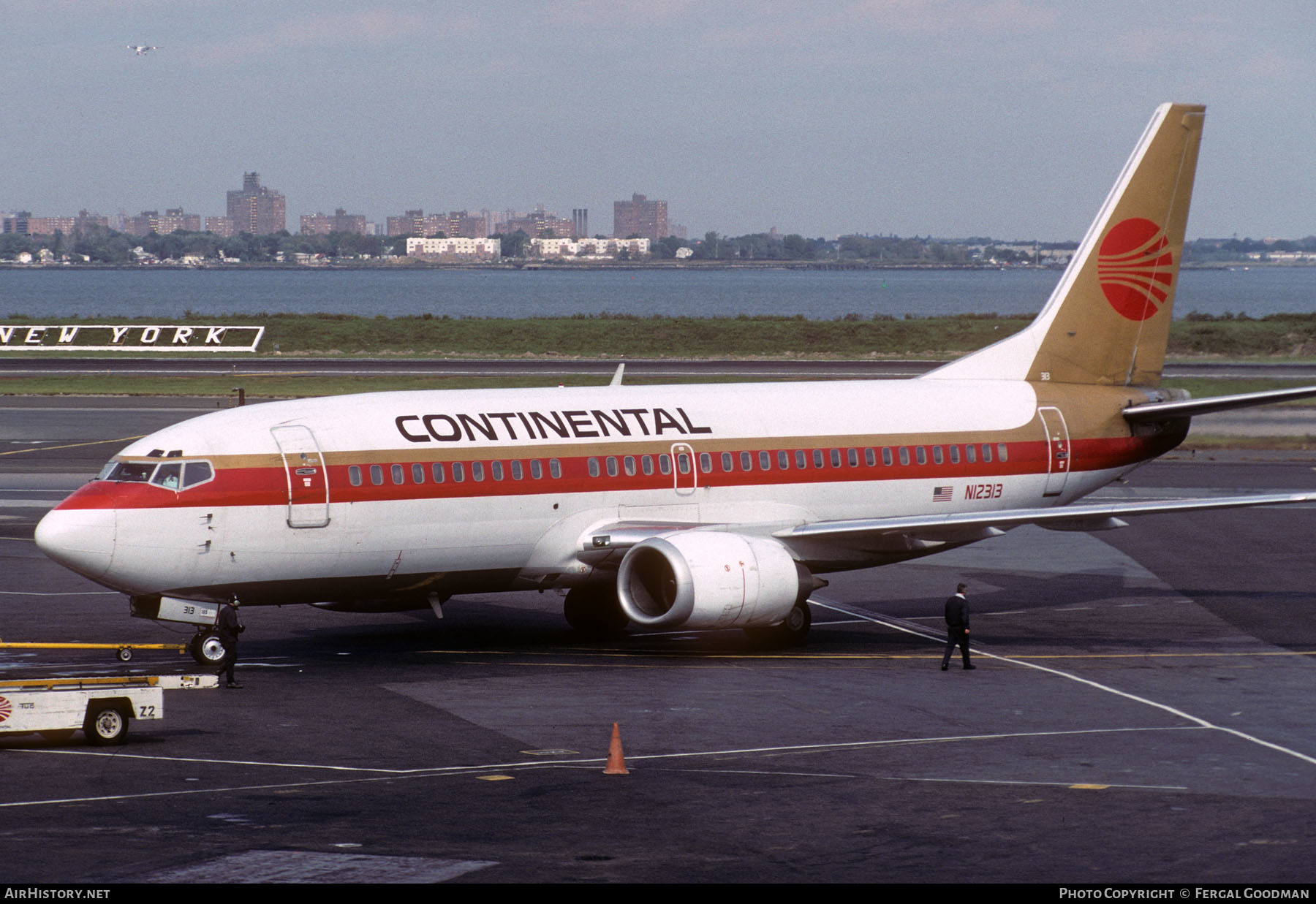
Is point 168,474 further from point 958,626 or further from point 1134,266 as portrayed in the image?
point 1134,266

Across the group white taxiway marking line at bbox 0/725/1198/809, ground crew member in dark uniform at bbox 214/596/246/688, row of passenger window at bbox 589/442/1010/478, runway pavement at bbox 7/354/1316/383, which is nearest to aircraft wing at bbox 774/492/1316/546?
row of passenger window at bbox 589/442/1010/478

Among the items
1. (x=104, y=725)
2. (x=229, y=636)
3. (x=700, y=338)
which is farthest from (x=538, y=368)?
(x=104, y=725)

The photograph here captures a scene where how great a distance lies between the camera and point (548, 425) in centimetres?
3378

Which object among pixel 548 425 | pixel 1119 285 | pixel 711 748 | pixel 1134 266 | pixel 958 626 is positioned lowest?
pixel 711 748

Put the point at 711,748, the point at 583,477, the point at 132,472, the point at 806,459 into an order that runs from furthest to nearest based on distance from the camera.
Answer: the point at 806,459
the point at 583,477
the point at 132,472
the point at 711,748

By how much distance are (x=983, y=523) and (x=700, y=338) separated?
94.9m

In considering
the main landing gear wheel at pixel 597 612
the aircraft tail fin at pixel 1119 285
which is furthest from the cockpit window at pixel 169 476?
the aircraft tail fin at pixel 1119 285

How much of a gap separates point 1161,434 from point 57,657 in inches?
997

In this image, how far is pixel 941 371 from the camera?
4125cm

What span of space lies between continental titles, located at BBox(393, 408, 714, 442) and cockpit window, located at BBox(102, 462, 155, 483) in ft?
15.0

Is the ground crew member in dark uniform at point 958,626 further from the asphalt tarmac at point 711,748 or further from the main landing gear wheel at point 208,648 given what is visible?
the main landing gear wheel at point 208,648

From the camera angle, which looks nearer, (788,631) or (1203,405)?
(788,631)

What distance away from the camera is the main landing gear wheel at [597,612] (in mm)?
35688
